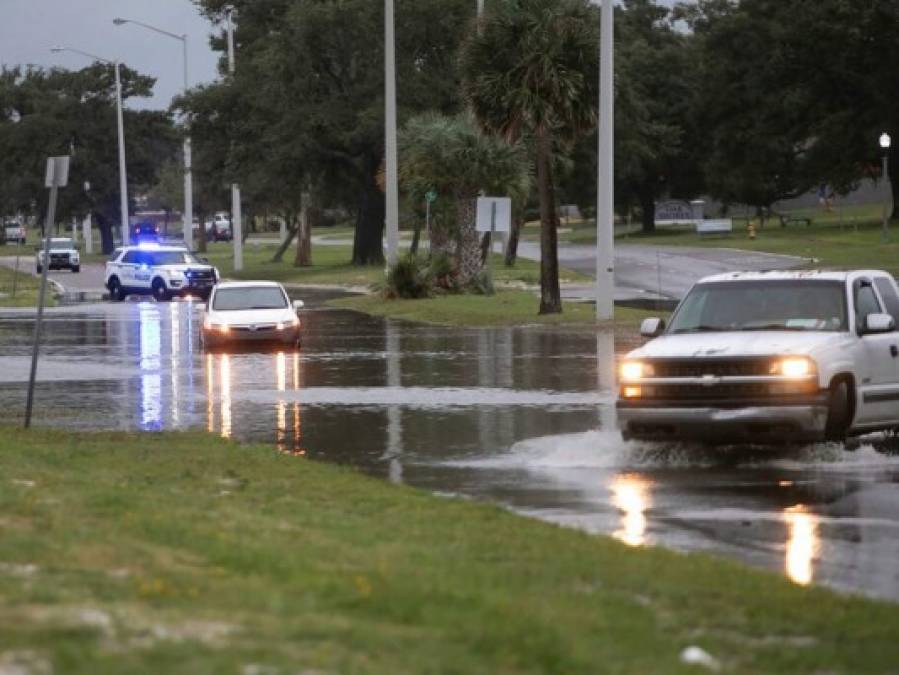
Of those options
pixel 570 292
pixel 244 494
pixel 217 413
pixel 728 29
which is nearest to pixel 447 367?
pixel 217 413

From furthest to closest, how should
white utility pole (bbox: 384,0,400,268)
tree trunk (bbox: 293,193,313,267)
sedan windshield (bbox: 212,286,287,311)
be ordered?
tree trunk (bbox: 293,193,313,267), white utility pole (bbox: 384,0,400,268), sedan windshield (bbox: 212,286,287,311)

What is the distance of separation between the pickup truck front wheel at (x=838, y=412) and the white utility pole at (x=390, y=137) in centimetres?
3165

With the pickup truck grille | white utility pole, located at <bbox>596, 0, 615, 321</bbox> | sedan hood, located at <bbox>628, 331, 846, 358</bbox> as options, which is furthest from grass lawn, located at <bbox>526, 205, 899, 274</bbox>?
the pickup truck grille

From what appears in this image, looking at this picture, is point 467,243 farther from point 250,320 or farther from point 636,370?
point 636,370

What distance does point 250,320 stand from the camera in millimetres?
33219

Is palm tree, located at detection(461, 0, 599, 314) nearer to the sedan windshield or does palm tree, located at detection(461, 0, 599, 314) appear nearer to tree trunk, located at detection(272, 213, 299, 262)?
the sedan windshield

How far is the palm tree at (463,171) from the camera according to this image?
1925 inches

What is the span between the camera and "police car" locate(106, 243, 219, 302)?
56500mm

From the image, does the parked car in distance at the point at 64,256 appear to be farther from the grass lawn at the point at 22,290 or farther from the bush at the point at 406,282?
the bush at the point at 406,282

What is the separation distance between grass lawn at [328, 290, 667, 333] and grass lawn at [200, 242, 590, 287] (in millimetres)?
6827

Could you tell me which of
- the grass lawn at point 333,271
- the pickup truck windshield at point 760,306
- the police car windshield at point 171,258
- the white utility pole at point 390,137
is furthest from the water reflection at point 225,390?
the police car windshield at point 171,258

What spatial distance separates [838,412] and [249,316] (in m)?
18.5

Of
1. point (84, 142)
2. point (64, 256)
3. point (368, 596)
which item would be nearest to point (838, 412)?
point (368, 596)

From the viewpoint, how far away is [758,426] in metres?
15.8
